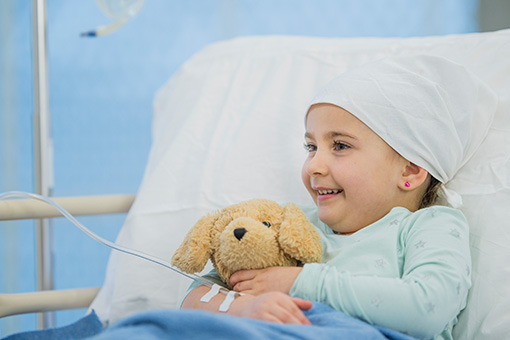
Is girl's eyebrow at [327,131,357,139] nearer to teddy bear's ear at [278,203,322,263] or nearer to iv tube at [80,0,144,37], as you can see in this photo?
teddy bear's ear at [278,203,322,263]

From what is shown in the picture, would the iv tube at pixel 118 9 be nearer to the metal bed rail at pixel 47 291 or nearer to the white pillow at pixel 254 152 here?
the white pillow at pixel 254 152

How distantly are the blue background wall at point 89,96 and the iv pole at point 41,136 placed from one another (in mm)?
523

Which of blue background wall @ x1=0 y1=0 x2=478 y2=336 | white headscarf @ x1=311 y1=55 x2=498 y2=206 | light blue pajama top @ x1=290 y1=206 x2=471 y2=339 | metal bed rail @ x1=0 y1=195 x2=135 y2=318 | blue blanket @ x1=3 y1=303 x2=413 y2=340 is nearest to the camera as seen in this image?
blue blanket @ x1=3 y1=303 x2=413 y2=340

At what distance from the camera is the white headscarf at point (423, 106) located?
0.92m

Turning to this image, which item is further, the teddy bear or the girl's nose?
the girl's nose

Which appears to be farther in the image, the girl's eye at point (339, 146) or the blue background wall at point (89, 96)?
the blue background wall at point (89, 96)

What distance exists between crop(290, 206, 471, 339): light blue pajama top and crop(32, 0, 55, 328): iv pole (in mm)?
752

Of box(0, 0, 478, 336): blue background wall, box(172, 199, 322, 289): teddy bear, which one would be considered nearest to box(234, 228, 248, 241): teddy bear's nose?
box(172, 199, 322, 289): teddy bear

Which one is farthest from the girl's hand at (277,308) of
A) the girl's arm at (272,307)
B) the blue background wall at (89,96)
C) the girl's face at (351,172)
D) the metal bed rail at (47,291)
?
the blue background wall at (89,96)

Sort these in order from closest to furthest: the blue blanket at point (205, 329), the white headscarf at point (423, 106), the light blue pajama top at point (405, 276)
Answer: the blue blanket at point (205, 329) → the light blue pajama top at point (405, 276) → the white headscarf at point (423, 106)

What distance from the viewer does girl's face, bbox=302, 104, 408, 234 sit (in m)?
0.93

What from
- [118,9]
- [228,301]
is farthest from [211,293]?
[118,9]

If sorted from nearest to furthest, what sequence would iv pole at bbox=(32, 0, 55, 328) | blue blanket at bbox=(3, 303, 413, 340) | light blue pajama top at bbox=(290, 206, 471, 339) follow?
1. blue blanket at bbox=(3, 303, 413, 340)
2. light blue pajama top at bbox=(290, 206, 471, 339)
3. iv pole at bbox=(32, 0, 55, 328)

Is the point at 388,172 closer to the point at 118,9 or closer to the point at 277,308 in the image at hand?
the point at 277,308
